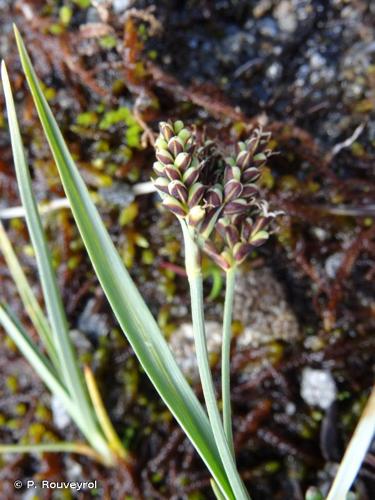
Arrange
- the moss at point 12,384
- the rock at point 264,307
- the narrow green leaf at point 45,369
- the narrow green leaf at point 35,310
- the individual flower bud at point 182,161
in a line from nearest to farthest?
1. the individual flower bud at point 182,161
2. the narrow green leaf at point 45,369
3. the narrow green leaf at point 35,310
4. the rock at point 264,307
5. the moss at point 12,384

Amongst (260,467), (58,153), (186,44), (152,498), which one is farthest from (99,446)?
(186,44)

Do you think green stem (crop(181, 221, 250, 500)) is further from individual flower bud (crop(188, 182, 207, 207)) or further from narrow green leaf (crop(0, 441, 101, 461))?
narrow green leaf (crop(0, 441, 101, 461))

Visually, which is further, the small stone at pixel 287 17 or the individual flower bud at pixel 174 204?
the small stone at pixel 287 17

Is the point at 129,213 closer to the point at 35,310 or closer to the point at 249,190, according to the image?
the point at 35,310

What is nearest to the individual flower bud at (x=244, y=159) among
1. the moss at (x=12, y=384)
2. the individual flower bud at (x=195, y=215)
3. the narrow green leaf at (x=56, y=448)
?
the individual flower bud at (x=195, y=215)

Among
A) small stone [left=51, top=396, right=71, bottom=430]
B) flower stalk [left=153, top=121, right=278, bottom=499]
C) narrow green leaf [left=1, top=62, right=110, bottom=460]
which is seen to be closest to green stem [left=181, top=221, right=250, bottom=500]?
flower stalk [left=153, top=121, right=278, bottom=499]

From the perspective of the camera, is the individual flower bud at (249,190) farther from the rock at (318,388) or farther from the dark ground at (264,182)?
the rock at (318,388)

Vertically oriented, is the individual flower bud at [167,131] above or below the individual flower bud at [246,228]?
above
